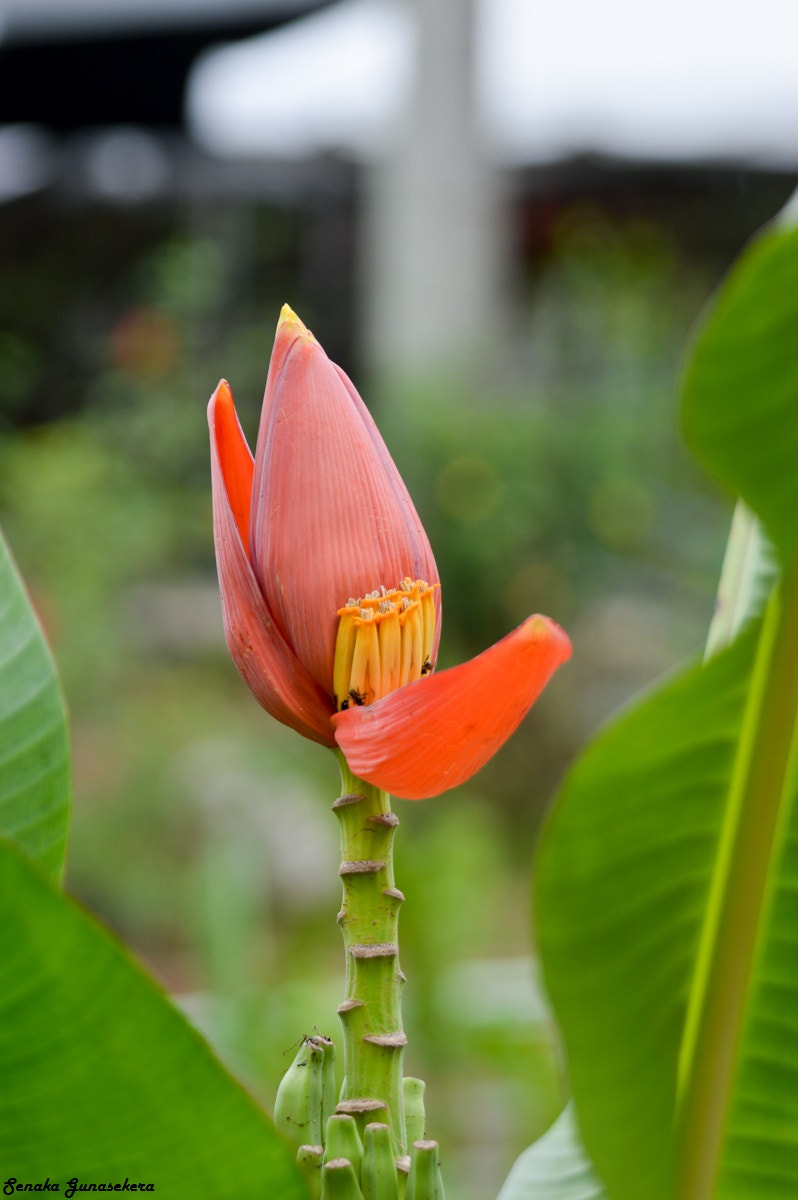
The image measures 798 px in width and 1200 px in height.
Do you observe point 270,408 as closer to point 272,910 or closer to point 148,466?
point 272,910

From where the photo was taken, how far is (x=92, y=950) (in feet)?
0.86

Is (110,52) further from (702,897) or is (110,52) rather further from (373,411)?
(702,897)

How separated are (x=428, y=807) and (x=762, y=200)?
11.6ft

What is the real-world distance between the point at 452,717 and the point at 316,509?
57 millimetres

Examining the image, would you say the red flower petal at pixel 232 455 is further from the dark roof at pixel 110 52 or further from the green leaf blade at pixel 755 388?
the dark roof at pixel 110 52

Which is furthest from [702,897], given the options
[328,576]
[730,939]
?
[328,576]

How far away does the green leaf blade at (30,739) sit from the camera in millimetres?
368

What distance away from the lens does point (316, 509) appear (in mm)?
277

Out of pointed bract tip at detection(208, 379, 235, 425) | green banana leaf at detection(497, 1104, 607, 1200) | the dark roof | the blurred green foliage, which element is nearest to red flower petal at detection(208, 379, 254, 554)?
pointed bract tip at detection(208, 379, 235, 425)

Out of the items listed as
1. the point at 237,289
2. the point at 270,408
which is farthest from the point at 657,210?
the point at 270,408

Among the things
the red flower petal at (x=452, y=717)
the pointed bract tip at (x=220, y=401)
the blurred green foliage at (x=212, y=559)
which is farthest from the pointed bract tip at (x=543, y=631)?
the blurred green foliage at (x=212, y=559)

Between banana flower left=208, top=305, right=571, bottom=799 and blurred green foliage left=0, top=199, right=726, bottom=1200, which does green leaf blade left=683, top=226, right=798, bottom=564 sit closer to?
banana flower left=208, top=305, right=571, bottom=799

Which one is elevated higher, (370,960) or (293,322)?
(293,322)

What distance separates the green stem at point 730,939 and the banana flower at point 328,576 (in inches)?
2.8
